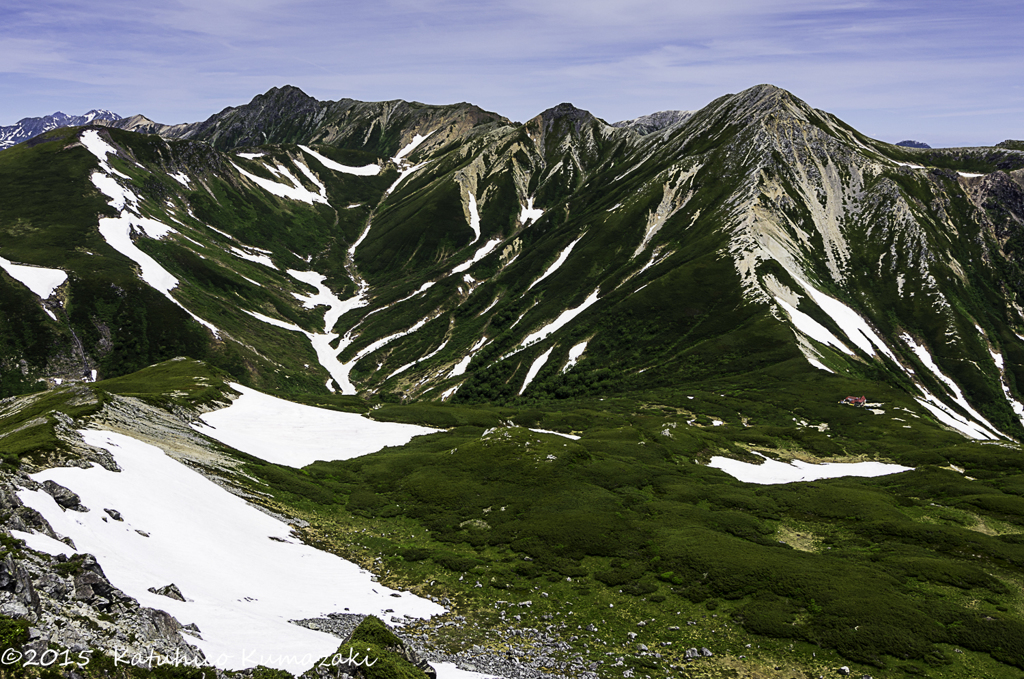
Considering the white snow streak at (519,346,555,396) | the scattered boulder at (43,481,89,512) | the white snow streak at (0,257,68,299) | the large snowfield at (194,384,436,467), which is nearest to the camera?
the scattered boulder at (43,481,89,512)

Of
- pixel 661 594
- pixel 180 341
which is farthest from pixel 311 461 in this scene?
pixel 180 341

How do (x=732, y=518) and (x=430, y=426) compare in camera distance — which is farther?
(x=430, y=426)

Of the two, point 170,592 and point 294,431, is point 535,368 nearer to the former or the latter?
point 294,431

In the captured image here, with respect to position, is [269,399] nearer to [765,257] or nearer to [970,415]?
[765,257]

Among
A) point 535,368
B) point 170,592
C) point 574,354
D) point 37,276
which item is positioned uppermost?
point 37,276

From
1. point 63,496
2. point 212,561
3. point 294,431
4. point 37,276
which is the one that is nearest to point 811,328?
point 294,431

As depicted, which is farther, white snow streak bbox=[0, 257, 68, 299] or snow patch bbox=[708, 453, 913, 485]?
white snow streak bbox=[0, 257, 68, 299]

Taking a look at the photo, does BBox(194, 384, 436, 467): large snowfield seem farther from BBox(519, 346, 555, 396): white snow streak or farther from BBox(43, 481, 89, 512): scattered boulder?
BBox(519, 346, 555, 396): white snow streak

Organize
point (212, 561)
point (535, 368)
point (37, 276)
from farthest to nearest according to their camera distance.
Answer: point (535, 368) < point (37, 276) < point (212, 561)

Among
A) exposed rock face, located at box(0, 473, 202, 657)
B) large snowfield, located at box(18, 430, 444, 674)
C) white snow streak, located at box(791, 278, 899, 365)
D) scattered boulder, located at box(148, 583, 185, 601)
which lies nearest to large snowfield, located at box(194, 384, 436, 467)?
large snowfield, located at box(18, 430, 444, 674)
